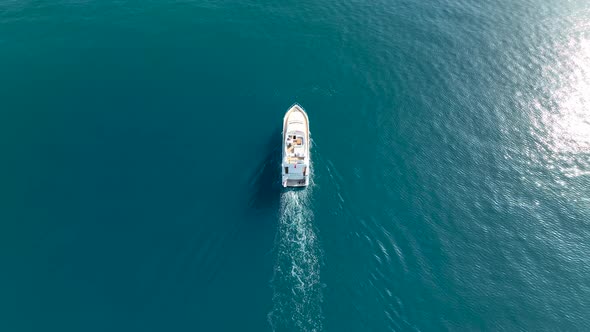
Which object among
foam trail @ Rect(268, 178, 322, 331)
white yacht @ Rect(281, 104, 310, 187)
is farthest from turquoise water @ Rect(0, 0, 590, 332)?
white yacht @ Rect(281, 104, 310, 187)

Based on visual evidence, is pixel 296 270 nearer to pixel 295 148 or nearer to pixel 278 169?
pixel 278 169

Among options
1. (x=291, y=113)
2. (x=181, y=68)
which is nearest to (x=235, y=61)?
(x=181, y=68)

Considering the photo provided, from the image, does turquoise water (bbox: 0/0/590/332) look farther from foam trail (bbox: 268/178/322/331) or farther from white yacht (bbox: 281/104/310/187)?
white yacht (bbox: 281/104/310/187)

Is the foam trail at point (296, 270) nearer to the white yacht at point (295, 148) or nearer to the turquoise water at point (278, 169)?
the turquoise water at point (278, 169)

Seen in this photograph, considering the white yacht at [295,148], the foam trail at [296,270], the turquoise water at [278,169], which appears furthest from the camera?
the white yacht at [295,148]

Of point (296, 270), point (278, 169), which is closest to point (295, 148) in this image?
point (278, 169)

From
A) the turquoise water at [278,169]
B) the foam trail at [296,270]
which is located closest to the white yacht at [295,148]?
the foam trail at [296,270]
